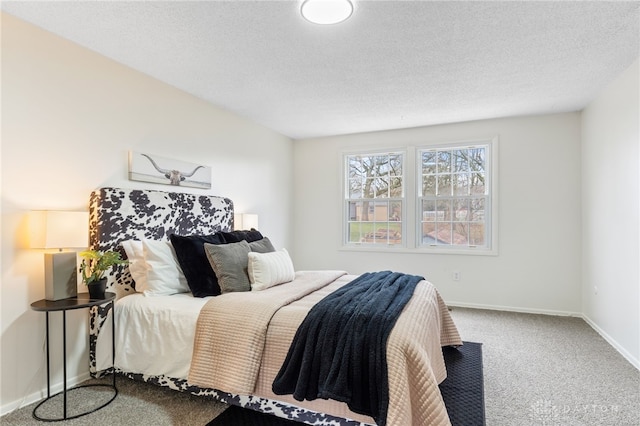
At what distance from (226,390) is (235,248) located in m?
1.16

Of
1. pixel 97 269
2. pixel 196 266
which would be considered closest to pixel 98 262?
pixel 97 269

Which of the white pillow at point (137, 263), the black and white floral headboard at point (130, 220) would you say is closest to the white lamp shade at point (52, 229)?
the black and white floral headboard at point (130, 220)

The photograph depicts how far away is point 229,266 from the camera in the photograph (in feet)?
8.97

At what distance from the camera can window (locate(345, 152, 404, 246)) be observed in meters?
5.09

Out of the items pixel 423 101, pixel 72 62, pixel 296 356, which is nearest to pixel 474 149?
pixel 423 101

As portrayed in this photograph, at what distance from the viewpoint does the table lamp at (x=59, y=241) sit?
7.31ft

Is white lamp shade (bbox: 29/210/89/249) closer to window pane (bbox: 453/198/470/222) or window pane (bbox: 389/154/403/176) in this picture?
window pane (bbox: 389/154/403/176)

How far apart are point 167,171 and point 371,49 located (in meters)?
2.09

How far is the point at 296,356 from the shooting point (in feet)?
6.24

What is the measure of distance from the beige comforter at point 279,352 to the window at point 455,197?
2551mm

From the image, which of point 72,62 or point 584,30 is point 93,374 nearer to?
point 72,62

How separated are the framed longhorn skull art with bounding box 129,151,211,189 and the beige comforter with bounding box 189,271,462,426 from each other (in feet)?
4.70

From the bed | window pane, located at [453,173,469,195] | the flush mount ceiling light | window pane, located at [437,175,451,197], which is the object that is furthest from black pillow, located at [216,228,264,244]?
window pane, located at [453,173,469,195]

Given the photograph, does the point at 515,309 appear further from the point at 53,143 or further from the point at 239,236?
the point at 53,143
